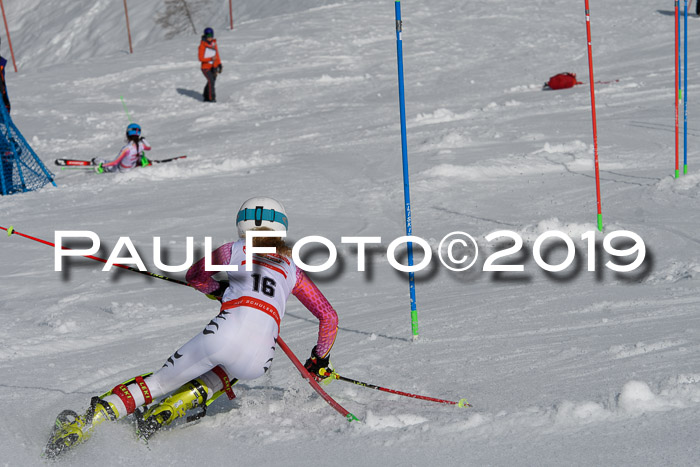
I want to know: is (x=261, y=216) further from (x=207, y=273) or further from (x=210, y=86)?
(x=210, y=86)

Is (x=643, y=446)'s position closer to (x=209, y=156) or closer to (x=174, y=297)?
(x=174, y=297)

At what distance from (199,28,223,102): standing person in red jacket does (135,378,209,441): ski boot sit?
1583cm

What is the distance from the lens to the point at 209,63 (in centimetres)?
1919

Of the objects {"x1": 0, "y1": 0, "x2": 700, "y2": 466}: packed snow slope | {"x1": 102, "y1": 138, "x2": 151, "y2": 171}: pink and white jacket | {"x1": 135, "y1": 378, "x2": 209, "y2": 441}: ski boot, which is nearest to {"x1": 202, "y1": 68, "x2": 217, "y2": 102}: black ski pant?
{"x1": 0, "y1": 0, "x2": 700, "y2": 466}: packed snow slope

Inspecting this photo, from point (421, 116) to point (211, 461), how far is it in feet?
39.2

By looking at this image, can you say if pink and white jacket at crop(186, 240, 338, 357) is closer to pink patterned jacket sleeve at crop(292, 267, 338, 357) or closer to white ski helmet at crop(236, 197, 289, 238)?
pink patterned jacket sleeve at crop(292, 267, 338, 357)

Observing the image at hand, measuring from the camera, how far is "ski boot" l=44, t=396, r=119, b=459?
365cm

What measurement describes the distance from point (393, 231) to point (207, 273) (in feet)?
17.0

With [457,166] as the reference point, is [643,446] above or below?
below

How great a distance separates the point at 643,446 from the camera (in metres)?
3.32

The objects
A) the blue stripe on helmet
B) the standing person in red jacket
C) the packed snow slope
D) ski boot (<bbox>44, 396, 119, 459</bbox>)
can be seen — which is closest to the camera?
ski boot (<bbox>44, 396, 119, 459</bbox>)

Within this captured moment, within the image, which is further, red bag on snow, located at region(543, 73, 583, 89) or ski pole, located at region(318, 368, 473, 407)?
red bag on snow, located at region(543, 73, 583, 89)

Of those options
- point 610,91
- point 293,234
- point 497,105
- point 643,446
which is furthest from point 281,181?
point 643,446

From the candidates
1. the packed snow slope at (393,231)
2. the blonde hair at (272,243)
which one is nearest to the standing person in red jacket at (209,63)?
the packed snow slope at (393,231)
